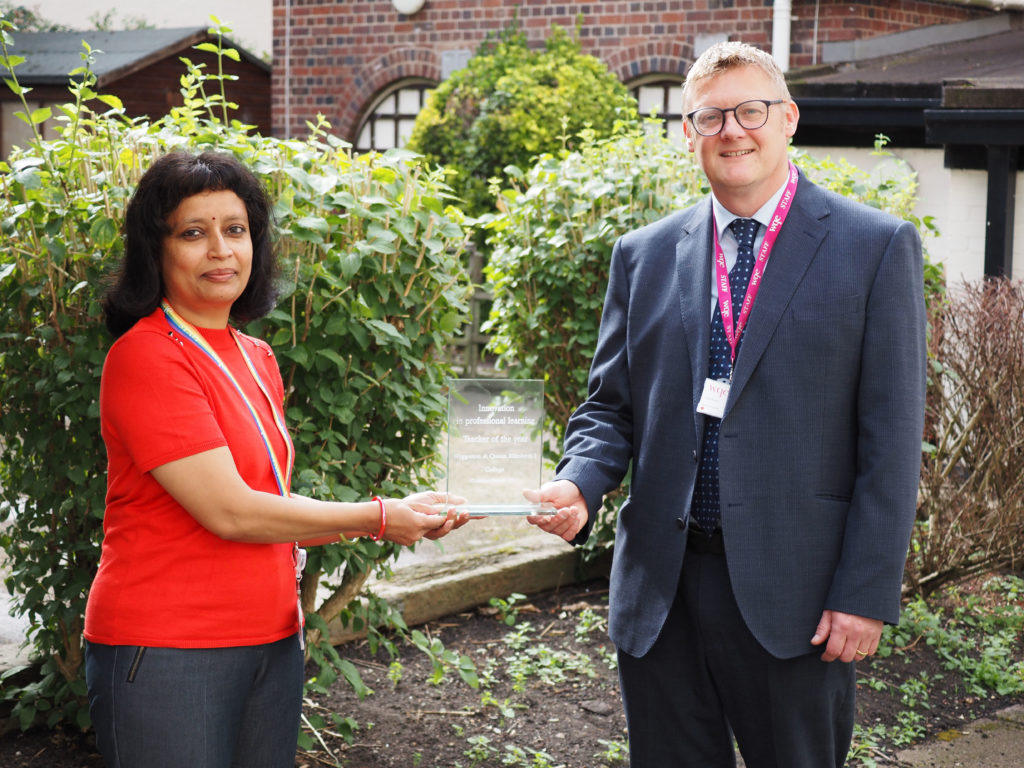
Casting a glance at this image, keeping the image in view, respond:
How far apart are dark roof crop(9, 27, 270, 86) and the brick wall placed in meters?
1.63

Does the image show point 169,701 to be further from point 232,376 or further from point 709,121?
point 709,121

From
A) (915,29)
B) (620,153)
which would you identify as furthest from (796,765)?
(915,29)

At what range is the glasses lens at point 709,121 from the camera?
2.53m

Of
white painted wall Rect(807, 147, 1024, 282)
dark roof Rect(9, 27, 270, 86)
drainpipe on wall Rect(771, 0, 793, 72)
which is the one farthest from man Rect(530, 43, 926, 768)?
dark roof Rect(9, 27, 270, 86)

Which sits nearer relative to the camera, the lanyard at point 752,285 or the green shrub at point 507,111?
the lanyard at point 752,285

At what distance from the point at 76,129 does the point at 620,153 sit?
2.64m

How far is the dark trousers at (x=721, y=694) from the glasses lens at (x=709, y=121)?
3.06ft

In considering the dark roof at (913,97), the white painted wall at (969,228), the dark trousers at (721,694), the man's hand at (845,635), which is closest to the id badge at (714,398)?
the dark trousers at (721,694)

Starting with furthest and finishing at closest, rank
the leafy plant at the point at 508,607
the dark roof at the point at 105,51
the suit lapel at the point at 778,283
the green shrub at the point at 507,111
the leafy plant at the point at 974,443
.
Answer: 1. the dark roof at the point at 105,51
2. the green shrub at the point at 507,111
3. the leafy plant at the point at 974,443
4. the leafy plant at the point at 508,607
5. the suit lapel at the point at 778,283

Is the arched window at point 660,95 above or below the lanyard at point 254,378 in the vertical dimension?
above

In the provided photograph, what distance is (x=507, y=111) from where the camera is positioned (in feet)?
38.2

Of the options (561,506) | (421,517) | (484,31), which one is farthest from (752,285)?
(484,31)

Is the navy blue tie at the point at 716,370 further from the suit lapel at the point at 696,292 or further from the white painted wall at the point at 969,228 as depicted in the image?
the white painted wall at the point at 969,228

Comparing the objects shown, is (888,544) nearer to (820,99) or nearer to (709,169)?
(709,169)
